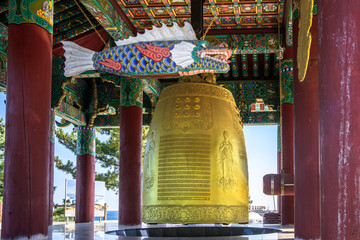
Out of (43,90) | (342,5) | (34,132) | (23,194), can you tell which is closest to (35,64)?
(43,90)

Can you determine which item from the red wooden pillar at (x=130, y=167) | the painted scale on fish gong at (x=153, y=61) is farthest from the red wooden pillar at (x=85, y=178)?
the painted scale on fish gong at (x=153, y=61)

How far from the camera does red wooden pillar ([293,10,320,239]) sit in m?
7.35

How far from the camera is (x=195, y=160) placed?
17.3 ft

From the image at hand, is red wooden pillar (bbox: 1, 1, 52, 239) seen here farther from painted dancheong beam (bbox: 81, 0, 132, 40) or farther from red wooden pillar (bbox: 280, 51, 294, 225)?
red wooden pillar (bbox: 280, 51, 294, 225)

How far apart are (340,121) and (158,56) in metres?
2.83

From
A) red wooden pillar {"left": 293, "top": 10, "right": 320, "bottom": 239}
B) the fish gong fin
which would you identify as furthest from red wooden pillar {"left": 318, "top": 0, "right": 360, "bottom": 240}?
red wooden pillar {"left": 293, "top": 10, "right": 320, "bottom": 239}

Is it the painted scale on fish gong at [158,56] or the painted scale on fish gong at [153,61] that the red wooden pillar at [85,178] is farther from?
the painted scale on fish gong at [153,61]

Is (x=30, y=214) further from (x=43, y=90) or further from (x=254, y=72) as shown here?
(x=254, y=72)

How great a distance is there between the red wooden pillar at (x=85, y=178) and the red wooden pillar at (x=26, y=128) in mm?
9396

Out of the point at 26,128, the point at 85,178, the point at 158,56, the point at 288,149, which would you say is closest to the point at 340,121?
the point at 158,56

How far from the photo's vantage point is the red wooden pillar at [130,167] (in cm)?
1223

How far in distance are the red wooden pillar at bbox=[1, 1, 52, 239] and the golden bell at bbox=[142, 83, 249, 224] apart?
66.3 inches

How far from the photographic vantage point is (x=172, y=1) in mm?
10617

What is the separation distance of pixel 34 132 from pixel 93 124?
10256 mm
